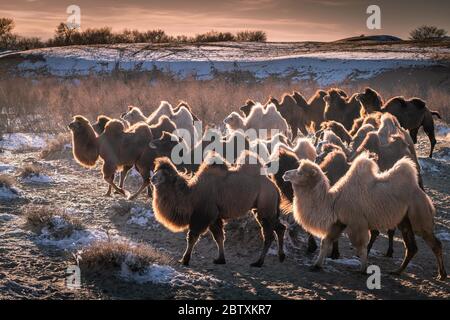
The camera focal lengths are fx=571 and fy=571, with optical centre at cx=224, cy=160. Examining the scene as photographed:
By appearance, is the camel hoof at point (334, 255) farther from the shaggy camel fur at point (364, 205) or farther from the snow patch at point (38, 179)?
the snow patch at point (38, 179)

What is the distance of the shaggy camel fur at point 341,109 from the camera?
16.2 meters

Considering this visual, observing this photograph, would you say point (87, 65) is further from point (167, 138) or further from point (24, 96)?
point (167, 138)

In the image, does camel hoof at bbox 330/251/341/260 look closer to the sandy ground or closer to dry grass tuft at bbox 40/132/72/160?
the sandy ground

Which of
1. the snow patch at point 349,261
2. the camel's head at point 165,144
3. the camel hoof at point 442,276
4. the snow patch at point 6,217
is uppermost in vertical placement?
the camel's head at point 165,144

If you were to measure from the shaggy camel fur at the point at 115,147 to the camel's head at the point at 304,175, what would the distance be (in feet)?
14.3

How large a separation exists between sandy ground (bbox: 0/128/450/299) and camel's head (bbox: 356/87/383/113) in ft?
15.7

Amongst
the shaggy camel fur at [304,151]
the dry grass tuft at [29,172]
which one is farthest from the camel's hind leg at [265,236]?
the dry grass tuft at [29,172]

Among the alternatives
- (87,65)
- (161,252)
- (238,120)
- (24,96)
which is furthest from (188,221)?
(87,65)

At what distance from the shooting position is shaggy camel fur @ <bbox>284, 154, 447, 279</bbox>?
289 inches

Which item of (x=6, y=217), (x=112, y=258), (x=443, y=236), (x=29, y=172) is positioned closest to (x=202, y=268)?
(x=112, y=258)

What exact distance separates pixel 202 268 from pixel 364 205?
226 cm

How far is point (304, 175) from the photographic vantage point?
7.48 metres

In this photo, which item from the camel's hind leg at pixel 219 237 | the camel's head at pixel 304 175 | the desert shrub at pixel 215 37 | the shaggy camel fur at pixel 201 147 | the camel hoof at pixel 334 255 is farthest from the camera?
the desert shrub at pixel 215 37

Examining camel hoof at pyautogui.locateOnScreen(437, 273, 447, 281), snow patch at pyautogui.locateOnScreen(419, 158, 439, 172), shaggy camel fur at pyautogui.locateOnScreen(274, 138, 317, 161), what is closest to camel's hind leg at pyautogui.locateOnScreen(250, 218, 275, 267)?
shaggy camel fur at pyautogui.locateOnScreen(274, 138, 317, 161)
